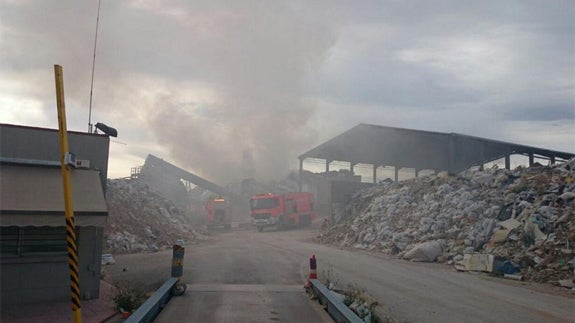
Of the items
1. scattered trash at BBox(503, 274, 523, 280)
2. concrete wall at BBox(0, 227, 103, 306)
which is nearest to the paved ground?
concrete wall at BBox(0, 227, 103, 306)

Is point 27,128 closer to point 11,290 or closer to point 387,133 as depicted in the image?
point 11,290

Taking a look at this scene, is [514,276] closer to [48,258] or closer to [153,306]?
[153,306]

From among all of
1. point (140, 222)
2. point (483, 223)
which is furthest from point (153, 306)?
point (140, 222)

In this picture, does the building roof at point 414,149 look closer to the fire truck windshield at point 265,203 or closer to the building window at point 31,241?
the fire truck windshield at point 265,203

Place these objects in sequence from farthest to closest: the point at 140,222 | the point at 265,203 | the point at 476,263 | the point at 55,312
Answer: the point at 265,203
the point at 140,222
the point at 476,263
the point at 55,312

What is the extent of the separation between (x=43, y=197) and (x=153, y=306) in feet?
10.0

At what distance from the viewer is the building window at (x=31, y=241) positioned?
373 inches

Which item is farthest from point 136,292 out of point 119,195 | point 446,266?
point 119,195

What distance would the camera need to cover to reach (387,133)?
1628 inches

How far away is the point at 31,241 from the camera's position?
975 cm

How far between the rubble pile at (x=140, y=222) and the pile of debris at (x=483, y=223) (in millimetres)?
9315

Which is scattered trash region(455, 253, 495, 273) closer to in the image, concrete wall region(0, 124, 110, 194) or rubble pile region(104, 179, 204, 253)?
concrete wall region(0, 124, 110, 194)

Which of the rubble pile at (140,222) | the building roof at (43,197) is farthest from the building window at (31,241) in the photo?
the rubble pile at (140,222)

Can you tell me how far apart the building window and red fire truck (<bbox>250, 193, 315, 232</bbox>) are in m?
29.8
